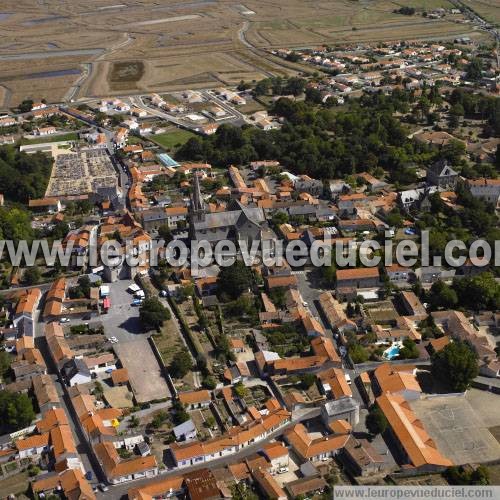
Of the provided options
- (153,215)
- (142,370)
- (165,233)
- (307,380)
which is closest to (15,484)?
(142,370)

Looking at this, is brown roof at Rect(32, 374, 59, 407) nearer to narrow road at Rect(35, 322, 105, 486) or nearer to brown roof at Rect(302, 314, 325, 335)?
narrow road at Rect(35, 322, 105, 486)

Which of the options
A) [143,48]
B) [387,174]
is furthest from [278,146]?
[143,48]

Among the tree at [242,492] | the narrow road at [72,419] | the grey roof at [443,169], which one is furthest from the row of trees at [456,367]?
the grey roof at [443,169]

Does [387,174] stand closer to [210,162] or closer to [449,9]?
[210,162]

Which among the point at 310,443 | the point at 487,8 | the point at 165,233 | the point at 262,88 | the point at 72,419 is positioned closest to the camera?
the point at 310,443

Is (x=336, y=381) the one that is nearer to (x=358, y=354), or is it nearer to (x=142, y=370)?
(x=358, y=354)
